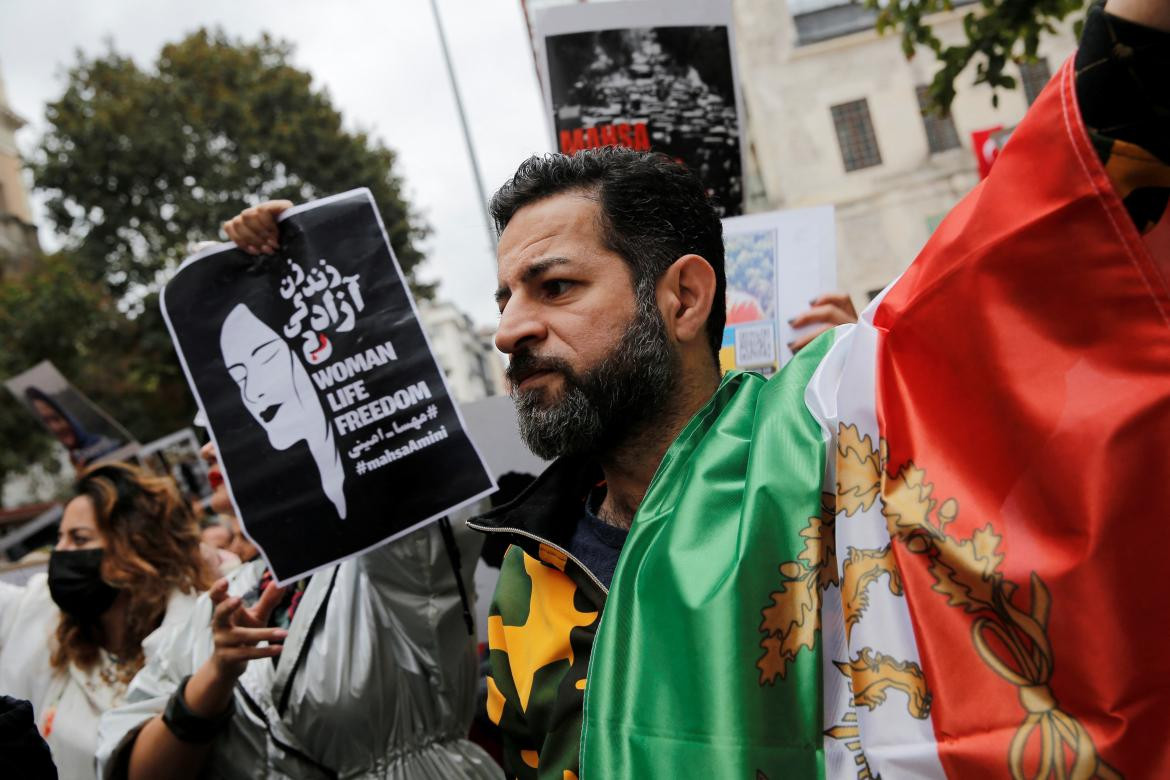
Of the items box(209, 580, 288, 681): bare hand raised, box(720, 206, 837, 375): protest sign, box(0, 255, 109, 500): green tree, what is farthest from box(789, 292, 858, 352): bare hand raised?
box(0, 255, 109, 500): green tree

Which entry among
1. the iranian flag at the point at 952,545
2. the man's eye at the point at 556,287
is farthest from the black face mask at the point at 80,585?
the iranian flag at the point at 952,545

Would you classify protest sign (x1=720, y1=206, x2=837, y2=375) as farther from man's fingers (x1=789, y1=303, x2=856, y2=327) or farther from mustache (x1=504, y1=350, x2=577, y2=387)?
mustache (x1=504, y1=350, x2=577, y2=387)

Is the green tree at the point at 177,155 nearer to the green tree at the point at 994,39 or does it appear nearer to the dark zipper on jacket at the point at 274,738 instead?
the green tree at the point at 994,39

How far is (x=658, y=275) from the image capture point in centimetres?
168

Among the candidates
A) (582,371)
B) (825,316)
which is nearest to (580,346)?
(582,371)

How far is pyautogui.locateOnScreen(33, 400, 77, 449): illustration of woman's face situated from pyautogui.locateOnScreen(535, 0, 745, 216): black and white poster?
5083 millimetres

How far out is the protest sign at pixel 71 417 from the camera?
6.50 meters

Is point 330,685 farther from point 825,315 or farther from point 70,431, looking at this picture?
point 70,431

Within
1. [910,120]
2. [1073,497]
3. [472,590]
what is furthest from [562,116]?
[910,120]

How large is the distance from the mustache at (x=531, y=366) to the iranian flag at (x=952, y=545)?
16.3 inches

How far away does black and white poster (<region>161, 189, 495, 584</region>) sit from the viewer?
228 centimetres

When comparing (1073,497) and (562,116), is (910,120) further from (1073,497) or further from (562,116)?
(1073,497)

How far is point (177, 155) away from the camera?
17312 millimetres

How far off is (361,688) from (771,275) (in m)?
1.54
